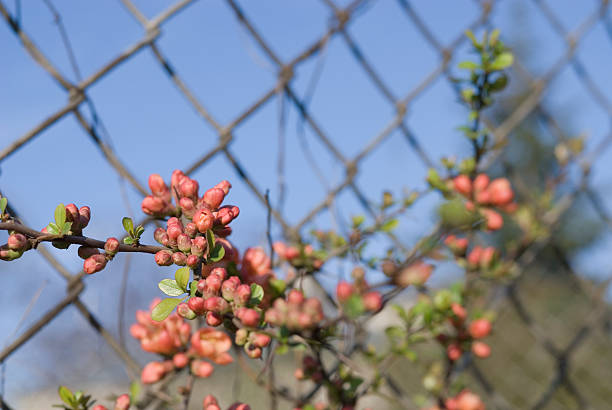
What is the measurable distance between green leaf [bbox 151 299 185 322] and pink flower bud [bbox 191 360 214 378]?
0.14 metres

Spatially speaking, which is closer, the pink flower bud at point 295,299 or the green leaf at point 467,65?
the pink flower bud at point 295,299

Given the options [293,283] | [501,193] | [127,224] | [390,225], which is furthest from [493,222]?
[127,224]

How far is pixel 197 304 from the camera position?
0.47 metres

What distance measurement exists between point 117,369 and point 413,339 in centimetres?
44

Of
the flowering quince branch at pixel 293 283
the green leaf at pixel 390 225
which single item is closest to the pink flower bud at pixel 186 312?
the flowering quince branch at pixel 293 283

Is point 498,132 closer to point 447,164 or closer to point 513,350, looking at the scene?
point 447,164

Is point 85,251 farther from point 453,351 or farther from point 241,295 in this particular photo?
point 453,351

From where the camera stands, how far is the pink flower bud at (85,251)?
44 cm

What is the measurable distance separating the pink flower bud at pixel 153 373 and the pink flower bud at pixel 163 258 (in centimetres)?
20

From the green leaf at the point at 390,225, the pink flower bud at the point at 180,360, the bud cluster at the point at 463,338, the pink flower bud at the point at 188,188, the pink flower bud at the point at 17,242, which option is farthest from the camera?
the bud cluster at the point at 463,338

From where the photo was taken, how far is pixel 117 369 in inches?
33.8

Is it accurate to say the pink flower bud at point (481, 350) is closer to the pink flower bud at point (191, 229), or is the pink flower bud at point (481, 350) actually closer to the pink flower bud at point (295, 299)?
the pink flower bud at point (295, 299)

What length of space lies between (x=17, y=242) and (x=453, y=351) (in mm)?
651

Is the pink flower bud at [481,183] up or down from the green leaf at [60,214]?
down
